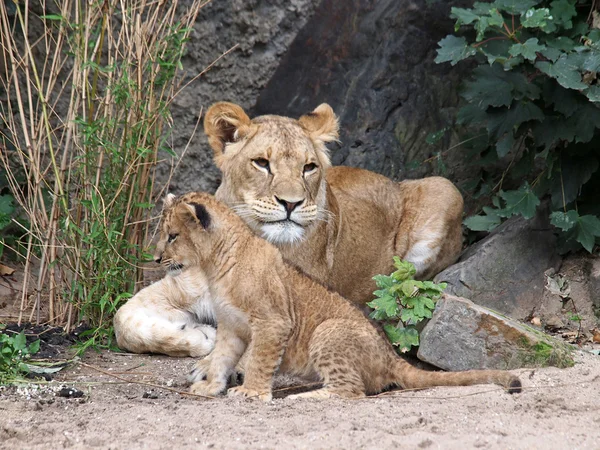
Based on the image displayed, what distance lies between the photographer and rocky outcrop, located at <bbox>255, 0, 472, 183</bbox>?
31.7 ft

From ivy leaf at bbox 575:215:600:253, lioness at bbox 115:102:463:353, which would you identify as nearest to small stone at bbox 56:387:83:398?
lioness at bbox 115:102:463:353

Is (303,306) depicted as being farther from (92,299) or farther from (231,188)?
(92,299)

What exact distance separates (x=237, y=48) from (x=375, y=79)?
1523mm

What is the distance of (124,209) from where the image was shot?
740 cm

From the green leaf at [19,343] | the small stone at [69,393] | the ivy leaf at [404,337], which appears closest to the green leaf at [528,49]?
the ivy leaf at [404,337]

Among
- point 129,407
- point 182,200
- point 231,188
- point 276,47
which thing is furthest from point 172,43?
point 129,407

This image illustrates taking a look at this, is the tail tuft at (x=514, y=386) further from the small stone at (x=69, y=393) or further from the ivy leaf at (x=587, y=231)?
the small stone at (x=69, y=393)

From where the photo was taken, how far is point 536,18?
24.5 ft

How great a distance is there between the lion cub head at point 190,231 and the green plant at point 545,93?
272 centimetres

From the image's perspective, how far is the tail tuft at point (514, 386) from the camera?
5648mm

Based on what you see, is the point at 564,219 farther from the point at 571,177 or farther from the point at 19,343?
the point at 19,343

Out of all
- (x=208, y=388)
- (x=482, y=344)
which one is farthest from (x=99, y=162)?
(x=482, y=344)

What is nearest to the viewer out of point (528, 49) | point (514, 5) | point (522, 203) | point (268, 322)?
point (268, 322)

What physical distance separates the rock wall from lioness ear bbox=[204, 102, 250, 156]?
2308 mm
